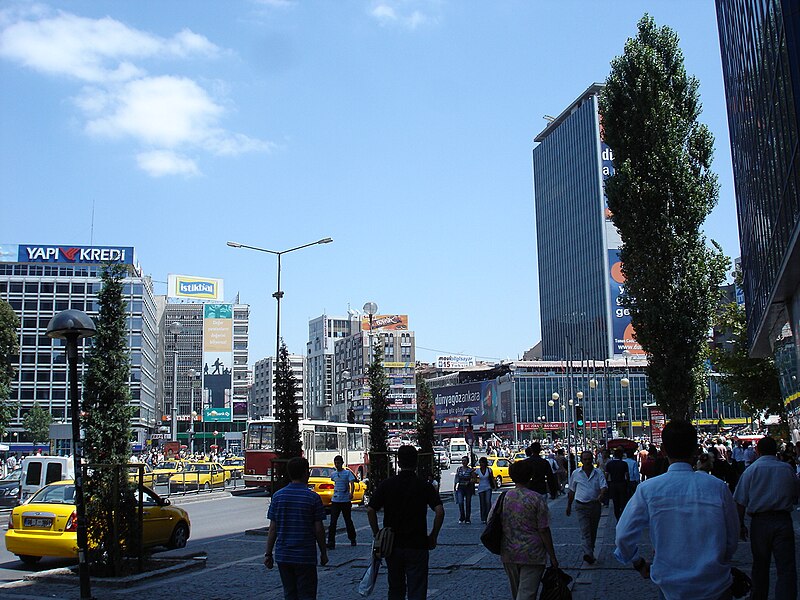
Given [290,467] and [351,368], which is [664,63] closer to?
[290,467]

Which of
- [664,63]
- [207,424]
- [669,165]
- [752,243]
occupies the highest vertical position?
[664,63]

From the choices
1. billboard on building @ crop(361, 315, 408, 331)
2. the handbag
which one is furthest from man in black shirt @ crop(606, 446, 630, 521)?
billboard on building @ crop(361, 315, 408, 331)

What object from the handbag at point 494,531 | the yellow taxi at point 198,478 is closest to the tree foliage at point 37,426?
the yellow taxi at point 198,478

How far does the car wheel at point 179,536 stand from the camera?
1692 cm

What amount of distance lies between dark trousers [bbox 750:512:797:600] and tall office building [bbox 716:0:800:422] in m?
8.29

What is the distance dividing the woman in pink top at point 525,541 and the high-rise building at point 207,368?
89421mm

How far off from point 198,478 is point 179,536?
24.6 meters

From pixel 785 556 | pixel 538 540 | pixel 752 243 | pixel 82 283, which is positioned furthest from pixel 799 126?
pixel 82 283

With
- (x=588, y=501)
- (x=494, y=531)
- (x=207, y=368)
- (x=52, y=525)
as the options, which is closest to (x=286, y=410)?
(x=52, y=525)

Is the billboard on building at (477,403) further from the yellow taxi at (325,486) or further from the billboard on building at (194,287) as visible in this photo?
the yellow taxi at (325,486)

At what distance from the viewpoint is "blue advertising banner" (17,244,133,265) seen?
107 m

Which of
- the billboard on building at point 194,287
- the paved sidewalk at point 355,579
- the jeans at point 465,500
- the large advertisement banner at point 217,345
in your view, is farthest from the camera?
the billboard on building at point 194,287

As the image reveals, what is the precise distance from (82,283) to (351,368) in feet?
297

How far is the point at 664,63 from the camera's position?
32938 mm
